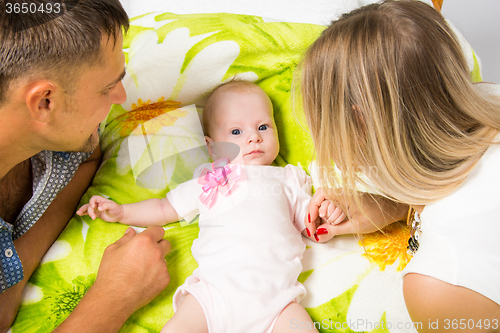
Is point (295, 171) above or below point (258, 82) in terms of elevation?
below

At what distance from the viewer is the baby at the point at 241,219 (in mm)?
861

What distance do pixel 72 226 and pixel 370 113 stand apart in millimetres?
925

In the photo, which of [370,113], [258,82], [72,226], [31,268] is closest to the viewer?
[370,113]

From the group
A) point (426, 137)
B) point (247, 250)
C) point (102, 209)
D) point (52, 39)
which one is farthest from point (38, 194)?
point (426, 137)

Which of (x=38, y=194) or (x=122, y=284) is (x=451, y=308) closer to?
(x=122, y=284)

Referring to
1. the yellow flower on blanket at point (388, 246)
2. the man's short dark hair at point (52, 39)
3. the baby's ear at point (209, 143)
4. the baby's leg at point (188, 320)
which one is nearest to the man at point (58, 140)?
the man's short dark hair at point (52, 39)

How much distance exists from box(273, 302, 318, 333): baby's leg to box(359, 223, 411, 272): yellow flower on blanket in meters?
0.28

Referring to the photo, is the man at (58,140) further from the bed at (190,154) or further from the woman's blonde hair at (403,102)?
the woman's blonde hair at (403,102)

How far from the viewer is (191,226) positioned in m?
1.15

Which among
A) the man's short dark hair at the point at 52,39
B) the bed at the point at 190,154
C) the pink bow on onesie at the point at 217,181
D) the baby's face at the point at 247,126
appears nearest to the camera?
the man's short dark hair at the point at 52,39

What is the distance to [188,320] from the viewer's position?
0.84m

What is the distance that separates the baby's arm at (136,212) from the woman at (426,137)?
570 mm

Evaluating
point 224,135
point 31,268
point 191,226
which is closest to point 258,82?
point 224,135

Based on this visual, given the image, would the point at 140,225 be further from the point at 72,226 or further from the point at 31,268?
the point at 31,268
